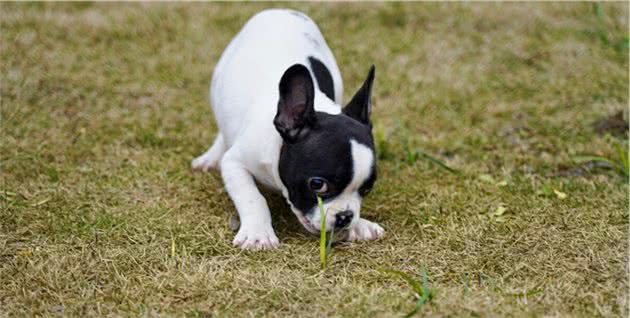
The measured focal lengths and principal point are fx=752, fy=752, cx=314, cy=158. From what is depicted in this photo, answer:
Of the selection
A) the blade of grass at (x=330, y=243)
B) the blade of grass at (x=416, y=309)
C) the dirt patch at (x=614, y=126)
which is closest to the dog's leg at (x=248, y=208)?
the blade of grass at (x=330, y=243)

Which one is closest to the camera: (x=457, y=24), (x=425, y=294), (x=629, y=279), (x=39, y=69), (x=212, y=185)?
(x=425, y=294)

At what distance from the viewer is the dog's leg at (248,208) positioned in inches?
167

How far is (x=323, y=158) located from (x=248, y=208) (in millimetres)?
688

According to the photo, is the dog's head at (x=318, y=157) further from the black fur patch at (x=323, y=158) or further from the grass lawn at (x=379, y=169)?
the grass lawn at (x=379, y=169)

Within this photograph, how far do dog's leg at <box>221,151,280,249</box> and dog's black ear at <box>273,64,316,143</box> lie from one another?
19.0 inches

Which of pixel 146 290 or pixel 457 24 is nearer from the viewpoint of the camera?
pixel 146 290

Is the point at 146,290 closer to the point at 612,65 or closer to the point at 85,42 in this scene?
the point at 85,42

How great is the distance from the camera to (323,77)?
5.11 m

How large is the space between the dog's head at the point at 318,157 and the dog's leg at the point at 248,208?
0.68ft

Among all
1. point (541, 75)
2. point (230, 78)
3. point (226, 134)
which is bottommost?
point (541, 75)

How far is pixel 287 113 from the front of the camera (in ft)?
13.8

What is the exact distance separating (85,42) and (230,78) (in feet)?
11.6

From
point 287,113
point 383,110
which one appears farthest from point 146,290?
point 383,110

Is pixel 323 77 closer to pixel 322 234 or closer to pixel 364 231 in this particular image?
pixel 364 231
